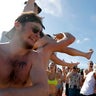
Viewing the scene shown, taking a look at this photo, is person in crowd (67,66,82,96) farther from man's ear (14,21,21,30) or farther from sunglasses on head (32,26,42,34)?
sunglasses on head (32,26,42,34)

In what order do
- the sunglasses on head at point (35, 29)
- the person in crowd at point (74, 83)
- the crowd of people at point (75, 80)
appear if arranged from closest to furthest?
the sunglasses on head at point (35, 29)
the crowd of people at point (75, 80)
the person in crowd at point (74, 83)

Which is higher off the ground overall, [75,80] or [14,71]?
[75,80]

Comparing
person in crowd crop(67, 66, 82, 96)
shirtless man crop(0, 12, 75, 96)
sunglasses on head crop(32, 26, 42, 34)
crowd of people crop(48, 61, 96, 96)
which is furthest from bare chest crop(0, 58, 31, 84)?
person in crowd crop(67, 66, 82, 96)

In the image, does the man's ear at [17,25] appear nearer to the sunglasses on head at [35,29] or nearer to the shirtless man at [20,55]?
the shirtless man at [20,55]

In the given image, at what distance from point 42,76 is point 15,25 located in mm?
627

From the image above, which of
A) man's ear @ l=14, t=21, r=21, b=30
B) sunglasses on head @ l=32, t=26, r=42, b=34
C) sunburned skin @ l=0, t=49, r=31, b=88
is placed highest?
man's ear @ l=14, t=21, r=21, b=30

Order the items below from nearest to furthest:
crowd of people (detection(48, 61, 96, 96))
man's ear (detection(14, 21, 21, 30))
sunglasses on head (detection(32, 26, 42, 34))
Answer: sunglasses on head (detection(32, 26, 42, 34)) → man's ear (detection(14, 21, 21, 30)) → crowd of people (detection(48, 61, 96, 96))

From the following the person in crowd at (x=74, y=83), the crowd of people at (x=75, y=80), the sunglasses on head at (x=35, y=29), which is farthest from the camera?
the person in crowd at (x=74, y=83)

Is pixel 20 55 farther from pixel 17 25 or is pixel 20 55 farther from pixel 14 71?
pixel 17 25

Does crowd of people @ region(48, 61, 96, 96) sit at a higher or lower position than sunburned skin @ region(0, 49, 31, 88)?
higher

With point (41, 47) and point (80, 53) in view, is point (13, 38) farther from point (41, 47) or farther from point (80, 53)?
A: point (80, 53)

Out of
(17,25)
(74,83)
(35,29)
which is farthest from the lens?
(74,83)

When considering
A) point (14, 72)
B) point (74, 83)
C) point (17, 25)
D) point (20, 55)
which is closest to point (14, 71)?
point (14, 72)

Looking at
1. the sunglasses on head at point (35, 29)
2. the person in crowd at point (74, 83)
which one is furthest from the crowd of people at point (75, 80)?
the sunglasses on head at point (35, 29)
